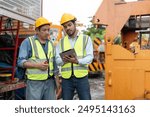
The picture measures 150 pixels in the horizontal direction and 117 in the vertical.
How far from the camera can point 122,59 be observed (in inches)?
231

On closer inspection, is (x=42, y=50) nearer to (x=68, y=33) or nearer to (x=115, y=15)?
(x=68, y=33)

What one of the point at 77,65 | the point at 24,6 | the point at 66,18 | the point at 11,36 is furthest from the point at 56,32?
the point at 77,65

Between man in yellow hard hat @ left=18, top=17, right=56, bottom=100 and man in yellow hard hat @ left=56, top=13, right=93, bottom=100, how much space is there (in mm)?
220

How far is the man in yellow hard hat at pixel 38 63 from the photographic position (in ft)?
14.0

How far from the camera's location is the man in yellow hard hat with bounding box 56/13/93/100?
4477mm

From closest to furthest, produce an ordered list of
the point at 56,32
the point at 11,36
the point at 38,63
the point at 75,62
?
the point at 38,63 < the point at 75,62 < the point at 11,36 < the point at 56,32

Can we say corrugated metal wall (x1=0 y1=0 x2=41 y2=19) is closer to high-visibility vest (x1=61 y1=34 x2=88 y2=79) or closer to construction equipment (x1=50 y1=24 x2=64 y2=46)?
construction equipment (x1=50 y1=24 x2=64 y2=46)

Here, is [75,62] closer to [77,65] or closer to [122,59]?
[77,65]

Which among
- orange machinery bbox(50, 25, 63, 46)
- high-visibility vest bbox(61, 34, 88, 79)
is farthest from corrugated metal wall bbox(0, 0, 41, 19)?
high-visibility vest bbox(61, 34, 88, 79)

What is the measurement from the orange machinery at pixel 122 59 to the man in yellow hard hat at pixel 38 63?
1776mm

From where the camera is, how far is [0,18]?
21.8 ft

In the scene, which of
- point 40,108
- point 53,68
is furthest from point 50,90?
point 40,108

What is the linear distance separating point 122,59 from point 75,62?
64.7 inches

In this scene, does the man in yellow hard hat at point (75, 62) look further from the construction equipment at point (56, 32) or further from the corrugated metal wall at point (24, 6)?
the construction equipment at point (56, 32)
